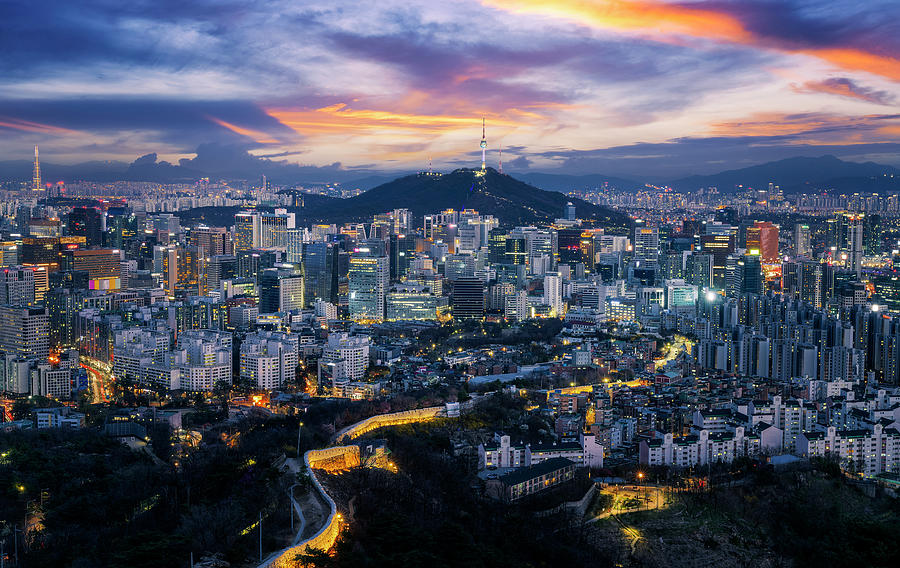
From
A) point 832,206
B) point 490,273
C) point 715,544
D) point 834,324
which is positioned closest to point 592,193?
point 832,206

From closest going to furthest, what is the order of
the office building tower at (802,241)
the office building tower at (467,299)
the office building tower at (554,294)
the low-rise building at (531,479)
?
1. the low-rise building at (531,479)
2. the office building tower at (467,299)
3. the office building tower at (554,294)
4. the office building tower at (802,241)

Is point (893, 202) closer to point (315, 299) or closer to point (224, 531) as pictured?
point (315, 299)

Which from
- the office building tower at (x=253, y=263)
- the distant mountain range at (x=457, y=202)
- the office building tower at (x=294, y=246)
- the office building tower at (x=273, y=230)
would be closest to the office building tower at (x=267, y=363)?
the office building tower at (x=294, y=246)

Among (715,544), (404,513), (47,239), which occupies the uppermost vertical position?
(47,239)

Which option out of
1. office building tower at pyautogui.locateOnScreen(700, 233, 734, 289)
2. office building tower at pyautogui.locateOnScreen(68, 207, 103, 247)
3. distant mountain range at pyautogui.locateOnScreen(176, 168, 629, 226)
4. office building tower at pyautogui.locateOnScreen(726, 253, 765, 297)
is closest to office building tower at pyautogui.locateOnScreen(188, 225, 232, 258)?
office building tower at pyautogui.locateOnScreen(68, 207, 103, 247)

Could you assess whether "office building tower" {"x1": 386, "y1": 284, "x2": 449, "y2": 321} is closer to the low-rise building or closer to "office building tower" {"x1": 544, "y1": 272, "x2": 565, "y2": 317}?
"office building tower" {"x1": 544, "y1": 272, "x2": 565, "y2": 317}

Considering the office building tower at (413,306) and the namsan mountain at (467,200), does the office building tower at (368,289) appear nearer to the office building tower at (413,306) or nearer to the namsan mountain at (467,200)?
the office building tower at (413,306)

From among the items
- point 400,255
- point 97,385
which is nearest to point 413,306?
point 400,255
